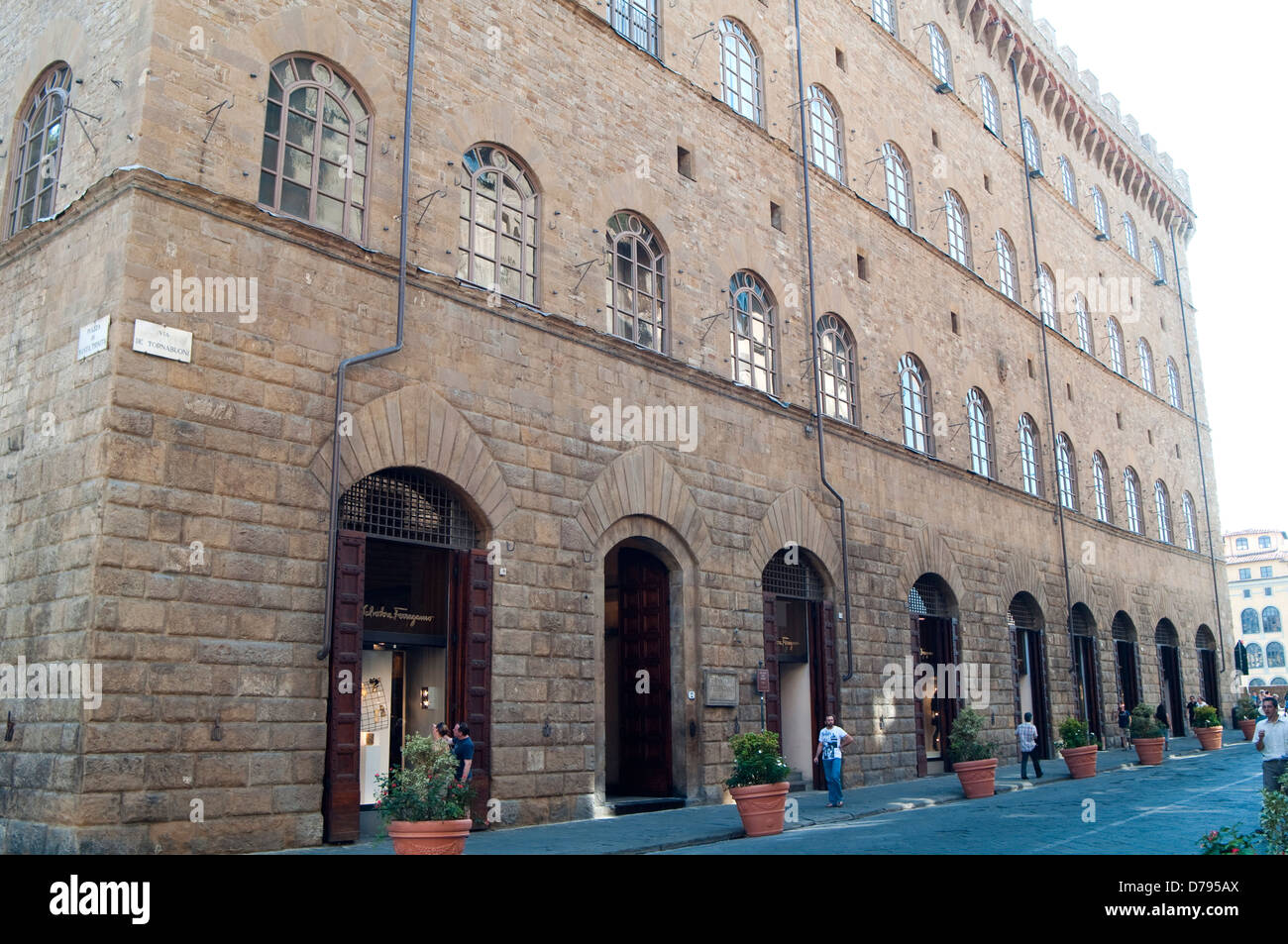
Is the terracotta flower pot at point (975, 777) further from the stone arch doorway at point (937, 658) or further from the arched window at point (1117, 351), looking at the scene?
the arched window at point (1117, 351)

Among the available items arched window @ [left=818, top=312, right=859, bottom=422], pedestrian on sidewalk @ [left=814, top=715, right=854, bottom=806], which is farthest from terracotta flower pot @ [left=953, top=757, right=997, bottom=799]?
arched window @ [left=818, top=312, right=859, bottom=422]

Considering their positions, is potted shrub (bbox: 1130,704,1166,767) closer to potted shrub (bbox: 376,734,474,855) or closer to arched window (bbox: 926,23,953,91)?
arched window (bbox: 926,23,953,91)

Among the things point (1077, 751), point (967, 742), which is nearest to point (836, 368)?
point (967, 742)

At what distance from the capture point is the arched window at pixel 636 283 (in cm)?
1611

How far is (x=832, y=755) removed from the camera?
1678cm

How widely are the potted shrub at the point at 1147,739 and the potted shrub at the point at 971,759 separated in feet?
25.9

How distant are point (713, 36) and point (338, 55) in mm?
8269

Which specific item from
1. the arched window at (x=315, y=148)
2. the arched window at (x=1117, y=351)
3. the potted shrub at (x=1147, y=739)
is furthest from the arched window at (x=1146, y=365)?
the arched window at (x=315, y=148)

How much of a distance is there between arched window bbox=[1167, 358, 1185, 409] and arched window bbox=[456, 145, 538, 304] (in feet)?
98.7

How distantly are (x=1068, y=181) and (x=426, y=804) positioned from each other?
99.7 feet
